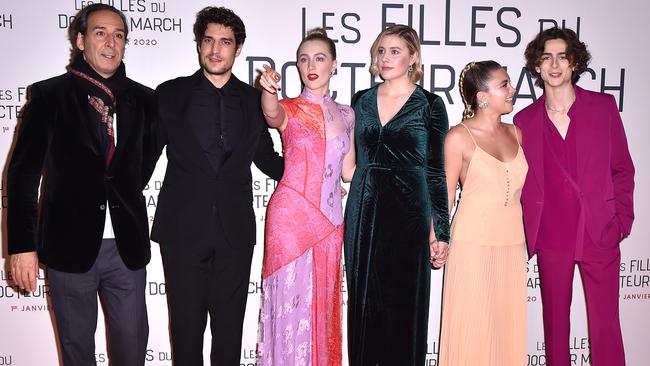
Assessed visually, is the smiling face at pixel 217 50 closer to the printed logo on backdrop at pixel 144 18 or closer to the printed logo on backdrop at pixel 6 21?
the printed logo on backdrop at pixel 144 18

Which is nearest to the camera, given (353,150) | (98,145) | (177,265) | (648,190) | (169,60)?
(98,145)

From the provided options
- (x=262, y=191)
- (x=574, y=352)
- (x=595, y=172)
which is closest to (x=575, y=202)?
(x=595, y=172)

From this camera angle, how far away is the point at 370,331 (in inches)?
117

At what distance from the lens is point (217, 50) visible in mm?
2869

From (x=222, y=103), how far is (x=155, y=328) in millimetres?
1776

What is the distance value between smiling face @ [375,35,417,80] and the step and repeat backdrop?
768mm

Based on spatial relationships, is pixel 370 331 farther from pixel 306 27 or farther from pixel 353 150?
pixel 306 27

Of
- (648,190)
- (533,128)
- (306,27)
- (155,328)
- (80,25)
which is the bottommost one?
(155,328)

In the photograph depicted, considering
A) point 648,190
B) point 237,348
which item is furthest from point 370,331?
point 648,190

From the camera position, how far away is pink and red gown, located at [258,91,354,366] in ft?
9.35

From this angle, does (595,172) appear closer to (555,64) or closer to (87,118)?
(555,64)

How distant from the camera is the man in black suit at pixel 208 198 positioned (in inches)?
111

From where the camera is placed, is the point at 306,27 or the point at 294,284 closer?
the point at 294,284

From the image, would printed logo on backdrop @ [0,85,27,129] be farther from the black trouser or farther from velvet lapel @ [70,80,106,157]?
the black trouser
